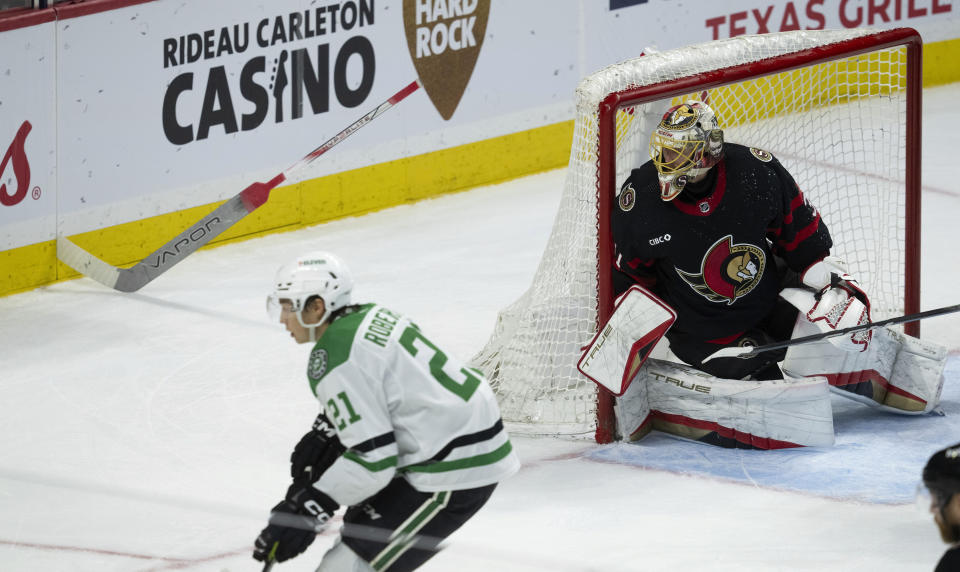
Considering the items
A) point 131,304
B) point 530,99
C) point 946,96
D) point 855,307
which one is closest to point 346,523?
point 855,307

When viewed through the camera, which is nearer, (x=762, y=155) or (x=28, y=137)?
(x=762, y=155)

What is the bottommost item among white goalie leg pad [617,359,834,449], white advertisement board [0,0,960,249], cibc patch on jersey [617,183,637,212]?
white goalie leg pad [617,359,834,449]

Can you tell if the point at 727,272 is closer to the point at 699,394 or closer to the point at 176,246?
the point at 699,394

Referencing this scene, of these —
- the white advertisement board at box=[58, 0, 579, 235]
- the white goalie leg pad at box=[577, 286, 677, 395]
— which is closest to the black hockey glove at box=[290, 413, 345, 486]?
the white goalie leg pad at box=[577, 286, 677, 395]

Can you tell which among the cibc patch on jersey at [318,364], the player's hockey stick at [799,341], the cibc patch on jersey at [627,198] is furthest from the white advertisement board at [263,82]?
the cibc patch on jersey at [318,364]

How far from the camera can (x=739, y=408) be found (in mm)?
4582

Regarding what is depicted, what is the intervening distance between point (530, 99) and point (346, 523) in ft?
15.5

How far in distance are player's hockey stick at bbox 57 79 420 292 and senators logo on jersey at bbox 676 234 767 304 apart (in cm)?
220

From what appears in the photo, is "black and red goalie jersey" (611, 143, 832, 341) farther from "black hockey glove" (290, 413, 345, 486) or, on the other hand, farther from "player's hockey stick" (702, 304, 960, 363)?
"black hockey glove" (290, 413, 345, 486)

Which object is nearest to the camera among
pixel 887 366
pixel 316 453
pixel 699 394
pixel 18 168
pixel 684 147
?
pixel 316 453

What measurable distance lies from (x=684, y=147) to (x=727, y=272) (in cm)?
40

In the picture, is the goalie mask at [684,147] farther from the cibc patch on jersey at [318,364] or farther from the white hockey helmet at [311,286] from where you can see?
the cibc patch on jersey at [318,364]

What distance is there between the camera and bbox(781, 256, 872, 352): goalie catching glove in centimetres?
461

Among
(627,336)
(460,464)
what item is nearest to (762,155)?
(627,336)
